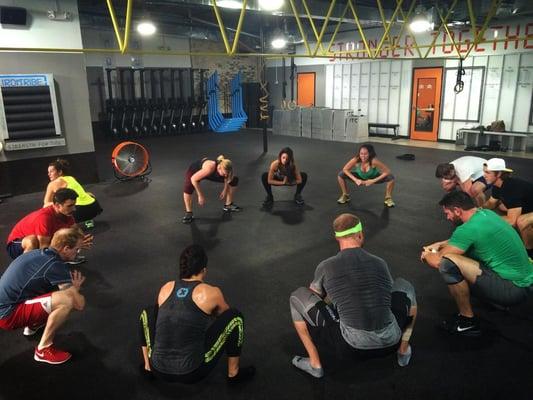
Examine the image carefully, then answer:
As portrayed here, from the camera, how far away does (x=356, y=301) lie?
2064mm

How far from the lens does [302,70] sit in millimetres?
14672

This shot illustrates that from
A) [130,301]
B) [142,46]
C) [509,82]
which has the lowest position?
[130,301]

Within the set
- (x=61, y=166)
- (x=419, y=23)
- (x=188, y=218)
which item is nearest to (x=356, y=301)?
(x=188, y=218)

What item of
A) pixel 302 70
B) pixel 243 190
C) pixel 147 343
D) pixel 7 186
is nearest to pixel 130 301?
pixel 147 343

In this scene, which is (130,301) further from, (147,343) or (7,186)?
(7,186)

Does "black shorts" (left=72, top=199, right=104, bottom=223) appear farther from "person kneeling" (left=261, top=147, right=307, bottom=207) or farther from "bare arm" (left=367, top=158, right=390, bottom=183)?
"bare arm" (left=367, top=158, right=390, bottom=183)

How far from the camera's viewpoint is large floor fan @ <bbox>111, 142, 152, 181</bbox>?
23.2 ft

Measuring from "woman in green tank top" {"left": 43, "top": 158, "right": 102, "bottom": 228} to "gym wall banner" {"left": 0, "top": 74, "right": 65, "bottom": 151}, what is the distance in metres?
2.31

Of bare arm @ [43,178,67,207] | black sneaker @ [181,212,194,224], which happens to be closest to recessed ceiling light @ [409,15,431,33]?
black sneaker @ [181,212,194,224]

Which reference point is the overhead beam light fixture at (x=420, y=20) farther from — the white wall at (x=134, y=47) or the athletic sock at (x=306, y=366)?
the white wall at (x=134, y=47)

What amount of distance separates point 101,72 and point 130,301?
433 inches

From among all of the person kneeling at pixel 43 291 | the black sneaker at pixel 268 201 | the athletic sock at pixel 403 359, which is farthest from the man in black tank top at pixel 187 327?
the black sneaker at pixel 268 201

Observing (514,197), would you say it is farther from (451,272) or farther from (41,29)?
(41,29)

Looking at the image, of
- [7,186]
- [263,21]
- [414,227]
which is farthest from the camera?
[263,21]
